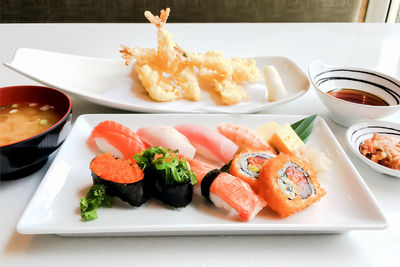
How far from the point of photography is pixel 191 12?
380 cm

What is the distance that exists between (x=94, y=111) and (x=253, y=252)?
108 centimetres

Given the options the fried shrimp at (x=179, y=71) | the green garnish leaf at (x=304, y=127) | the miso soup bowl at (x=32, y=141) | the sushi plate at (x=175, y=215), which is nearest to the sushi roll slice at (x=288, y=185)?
the sushi plate at (x=175, y=215)

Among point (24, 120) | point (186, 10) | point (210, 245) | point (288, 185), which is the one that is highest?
point (186, 10)

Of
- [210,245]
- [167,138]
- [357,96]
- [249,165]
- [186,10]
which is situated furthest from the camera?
[186,10]

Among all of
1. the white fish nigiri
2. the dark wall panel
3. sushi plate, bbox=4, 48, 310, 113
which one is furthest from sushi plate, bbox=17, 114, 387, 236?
the dark wall panel

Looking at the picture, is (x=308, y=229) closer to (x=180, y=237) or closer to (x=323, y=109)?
(x=180, y=237)

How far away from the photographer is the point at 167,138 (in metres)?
1.33

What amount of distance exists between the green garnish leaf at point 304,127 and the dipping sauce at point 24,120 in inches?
38.0

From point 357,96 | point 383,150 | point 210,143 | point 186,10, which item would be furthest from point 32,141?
point 186,10

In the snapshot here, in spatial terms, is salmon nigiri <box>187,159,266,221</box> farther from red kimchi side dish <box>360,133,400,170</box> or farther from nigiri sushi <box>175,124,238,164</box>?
red kimchi side dish <box>360,133,400,170</box>

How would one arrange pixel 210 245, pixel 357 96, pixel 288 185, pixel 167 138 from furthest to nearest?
pixel 357 96
pixel 167 138
pixel 288 185
pixel 210 245

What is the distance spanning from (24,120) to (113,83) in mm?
594

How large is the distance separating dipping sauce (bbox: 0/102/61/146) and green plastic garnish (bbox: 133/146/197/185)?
0.42 meters

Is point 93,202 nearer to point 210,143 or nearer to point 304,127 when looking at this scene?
point 210,143
